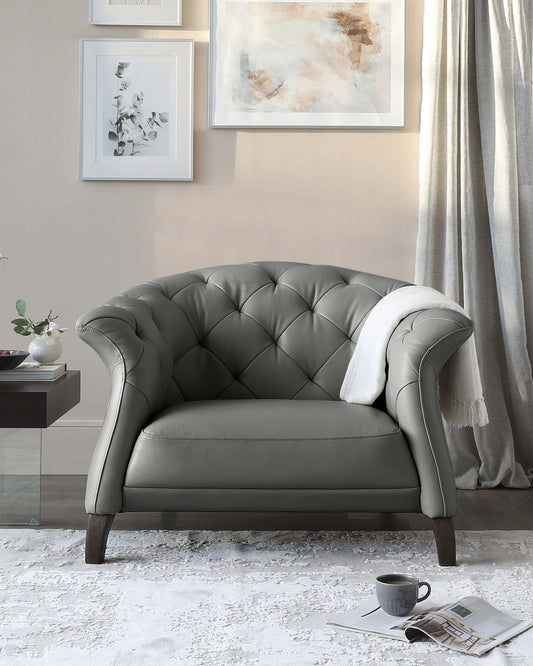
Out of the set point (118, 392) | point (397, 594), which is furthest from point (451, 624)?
point (118, 392)

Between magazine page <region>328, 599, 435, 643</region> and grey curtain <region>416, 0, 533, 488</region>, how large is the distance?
1.59m

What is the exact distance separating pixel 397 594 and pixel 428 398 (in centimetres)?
71

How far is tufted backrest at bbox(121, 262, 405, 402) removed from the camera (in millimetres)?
2883

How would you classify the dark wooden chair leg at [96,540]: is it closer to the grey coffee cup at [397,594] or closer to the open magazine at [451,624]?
the open magazine at [451,624]

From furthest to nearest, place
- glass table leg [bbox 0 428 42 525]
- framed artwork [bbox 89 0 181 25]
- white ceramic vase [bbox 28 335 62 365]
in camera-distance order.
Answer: framed artwork [bbox 89 0 181 25], white ceramic vase [bbox 28 335 62 365], glass table leg [bbox 0 428 42 525]

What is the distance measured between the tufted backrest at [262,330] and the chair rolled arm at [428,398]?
1.68 ft

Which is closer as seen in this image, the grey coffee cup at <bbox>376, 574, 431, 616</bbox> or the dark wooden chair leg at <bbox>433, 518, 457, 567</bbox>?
the grey coffee cup at <bbox>376, 574, 431, 616</bbox>

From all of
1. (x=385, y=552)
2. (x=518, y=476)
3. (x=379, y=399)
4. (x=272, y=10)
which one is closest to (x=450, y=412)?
(x=379, y=399)

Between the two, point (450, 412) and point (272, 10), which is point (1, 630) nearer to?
point (450, 412)

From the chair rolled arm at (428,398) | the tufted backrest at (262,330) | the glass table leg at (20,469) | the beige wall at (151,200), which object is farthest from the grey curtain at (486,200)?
the glass table leg at (20,469)

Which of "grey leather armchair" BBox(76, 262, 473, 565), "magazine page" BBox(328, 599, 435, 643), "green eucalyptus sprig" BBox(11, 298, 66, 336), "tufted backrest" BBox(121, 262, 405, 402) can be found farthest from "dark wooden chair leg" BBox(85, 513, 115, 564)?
"green eucalyptus sprig" BBox(11, 298, 66, 336)

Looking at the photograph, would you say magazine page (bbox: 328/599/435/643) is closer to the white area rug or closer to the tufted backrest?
the white area rug

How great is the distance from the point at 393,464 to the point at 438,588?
37 centimetres

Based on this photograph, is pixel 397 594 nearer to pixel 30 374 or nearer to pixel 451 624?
pixel 451 624
